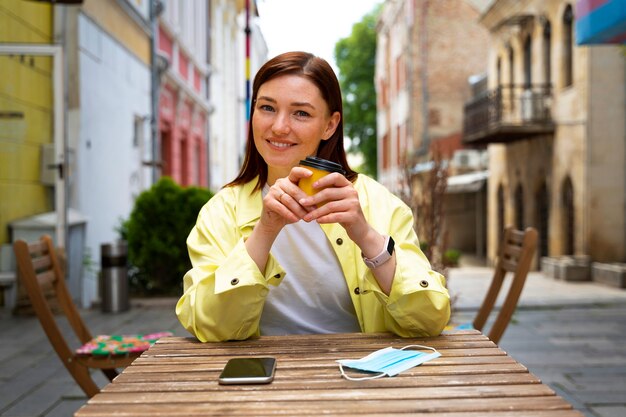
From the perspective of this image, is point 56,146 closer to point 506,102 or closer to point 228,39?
point 506,102

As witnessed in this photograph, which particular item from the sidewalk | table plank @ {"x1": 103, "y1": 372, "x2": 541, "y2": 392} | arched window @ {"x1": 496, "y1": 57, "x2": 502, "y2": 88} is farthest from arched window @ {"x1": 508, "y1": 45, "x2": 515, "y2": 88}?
table plank @ {"x1": 103, "y1": 372, "x2": 541, "y2": 392}

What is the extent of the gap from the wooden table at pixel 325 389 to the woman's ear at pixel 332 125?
0.77 metres

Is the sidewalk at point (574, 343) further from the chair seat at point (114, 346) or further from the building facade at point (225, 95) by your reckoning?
the building facade at point (225, 95)

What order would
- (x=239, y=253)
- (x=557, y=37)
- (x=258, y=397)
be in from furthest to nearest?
(x=557, y=37) < (x=239, y=253) < (x=258, y=397)

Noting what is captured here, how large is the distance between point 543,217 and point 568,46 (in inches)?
168

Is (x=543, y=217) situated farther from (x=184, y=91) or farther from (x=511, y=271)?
(x=511, y=271)

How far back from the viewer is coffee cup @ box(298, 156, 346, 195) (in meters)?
2.04

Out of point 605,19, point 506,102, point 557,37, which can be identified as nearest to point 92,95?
point 605,19

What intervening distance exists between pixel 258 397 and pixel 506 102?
769 inches

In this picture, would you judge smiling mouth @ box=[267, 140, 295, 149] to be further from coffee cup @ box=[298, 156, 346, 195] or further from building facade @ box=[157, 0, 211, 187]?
building facade @ box=[157, 0, 211, 187]

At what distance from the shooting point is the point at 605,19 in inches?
264

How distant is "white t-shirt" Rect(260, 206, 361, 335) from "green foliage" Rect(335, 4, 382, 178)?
42645 millimetres

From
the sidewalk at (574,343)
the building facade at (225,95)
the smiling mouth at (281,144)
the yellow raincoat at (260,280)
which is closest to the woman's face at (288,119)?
the smiling mouth at (281,144)

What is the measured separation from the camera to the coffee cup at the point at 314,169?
2035 mm
